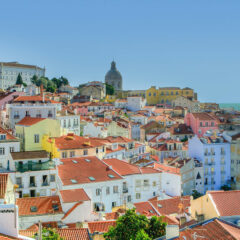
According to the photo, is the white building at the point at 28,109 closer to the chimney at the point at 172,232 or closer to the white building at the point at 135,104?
the chimney at the point at 172,232

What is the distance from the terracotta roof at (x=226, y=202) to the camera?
23812 millimetres

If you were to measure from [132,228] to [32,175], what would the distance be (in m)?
16.1

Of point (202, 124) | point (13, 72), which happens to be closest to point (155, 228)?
point (202, 124)

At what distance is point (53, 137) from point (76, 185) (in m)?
11.3

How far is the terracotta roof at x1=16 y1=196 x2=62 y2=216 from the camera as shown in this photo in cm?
2808

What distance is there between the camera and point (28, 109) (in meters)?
53.0

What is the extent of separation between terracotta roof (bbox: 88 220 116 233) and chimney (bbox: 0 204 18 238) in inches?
481

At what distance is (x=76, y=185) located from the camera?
33281 mm

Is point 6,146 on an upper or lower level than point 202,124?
lower

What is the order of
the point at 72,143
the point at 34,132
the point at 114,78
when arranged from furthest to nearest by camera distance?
the point at 114,78
the point at 72,143
the point at 34,132

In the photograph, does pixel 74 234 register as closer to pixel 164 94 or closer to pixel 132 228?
pixel 132 228

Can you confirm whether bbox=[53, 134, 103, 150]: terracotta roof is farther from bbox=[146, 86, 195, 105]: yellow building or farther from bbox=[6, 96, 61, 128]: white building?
bbox=[146, 86, 195, 105]: yellow building

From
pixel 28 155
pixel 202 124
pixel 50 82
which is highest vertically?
pixel 50 82

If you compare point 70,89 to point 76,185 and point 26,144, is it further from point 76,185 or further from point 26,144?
point 76,185
